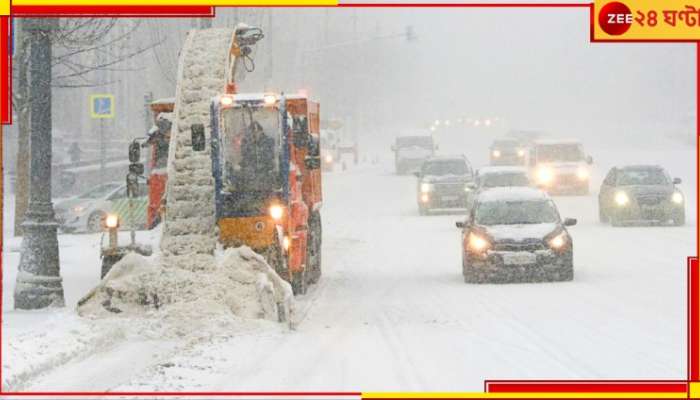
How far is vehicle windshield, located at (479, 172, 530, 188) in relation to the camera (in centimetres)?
3556

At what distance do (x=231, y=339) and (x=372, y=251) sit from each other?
13.9 m

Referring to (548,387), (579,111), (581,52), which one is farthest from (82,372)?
(581,52)

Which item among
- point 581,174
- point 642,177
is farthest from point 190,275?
point 581,174

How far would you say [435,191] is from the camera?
38.9 meters

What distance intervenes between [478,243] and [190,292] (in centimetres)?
638

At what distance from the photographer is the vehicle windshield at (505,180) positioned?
35562mm

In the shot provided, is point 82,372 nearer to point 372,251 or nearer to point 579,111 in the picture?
point 372,251

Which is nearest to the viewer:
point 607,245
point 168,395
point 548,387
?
point 548,387

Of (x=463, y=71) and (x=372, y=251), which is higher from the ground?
(x=463, y=71)

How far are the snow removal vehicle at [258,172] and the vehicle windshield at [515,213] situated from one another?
4.39 m

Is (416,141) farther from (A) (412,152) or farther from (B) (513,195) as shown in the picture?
(B) (513,195)

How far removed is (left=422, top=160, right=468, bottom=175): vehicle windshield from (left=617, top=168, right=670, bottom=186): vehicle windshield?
7504mm

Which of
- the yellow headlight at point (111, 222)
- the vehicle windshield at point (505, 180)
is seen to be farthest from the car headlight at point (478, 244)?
the vehicle windshield at point (505, 180)

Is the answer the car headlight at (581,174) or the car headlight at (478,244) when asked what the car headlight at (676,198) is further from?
the car headlight at (478,244)
